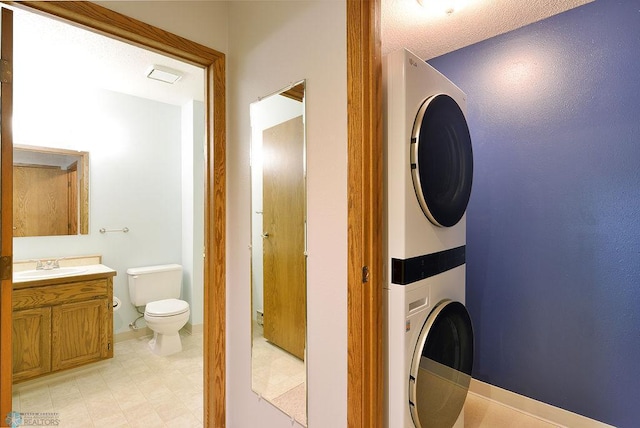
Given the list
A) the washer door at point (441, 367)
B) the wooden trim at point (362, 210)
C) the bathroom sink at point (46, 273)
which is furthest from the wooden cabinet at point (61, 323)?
the washer door at point (441, 367)

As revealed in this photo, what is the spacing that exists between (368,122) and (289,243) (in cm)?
61

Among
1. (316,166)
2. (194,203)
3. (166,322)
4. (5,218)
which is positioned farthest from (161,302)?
(316,166)

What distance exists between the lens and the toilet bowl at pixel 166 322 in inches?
105

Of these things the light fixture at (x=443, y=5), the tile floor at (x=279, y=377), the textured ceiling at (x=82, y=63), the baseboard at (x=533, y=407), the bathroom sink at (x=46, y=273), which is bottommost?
the baseboard at (x=533, y=407)

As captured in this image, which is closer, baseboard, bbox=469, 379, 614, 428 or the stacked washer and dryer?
the stacked washer and dryer

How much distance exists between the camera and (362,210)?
3.36 ft

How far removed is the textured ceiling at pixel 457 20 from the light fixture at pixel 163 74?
1705mm

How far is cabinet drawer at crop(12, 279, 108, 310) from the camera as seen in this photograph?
2.15 metres

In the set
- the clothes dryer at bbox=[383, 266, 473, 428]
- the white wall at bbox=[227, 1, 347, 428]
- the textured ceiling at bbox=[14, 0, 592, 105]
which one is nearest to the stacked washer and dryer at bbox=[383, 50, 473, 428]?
the clothes dryer at bbox=[383, 266, 473, 428]

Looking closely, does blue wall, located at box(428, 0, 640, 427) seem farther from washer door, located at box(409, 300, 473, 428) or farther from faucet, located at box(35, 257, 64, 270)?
faucet, located at box(35, 257, 64, 270)

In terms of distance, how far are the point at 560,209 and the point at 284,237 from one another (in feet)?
5.36

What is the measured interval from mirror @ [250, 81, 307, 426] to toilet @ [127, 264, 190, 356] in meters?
1.58

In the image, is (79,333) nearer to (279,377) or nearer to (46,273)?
(46,273)

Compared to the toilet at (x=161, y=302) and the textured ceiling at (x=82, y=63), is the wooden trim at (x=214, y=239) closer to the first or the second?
the textured ceiling at (x=82, y=63)
